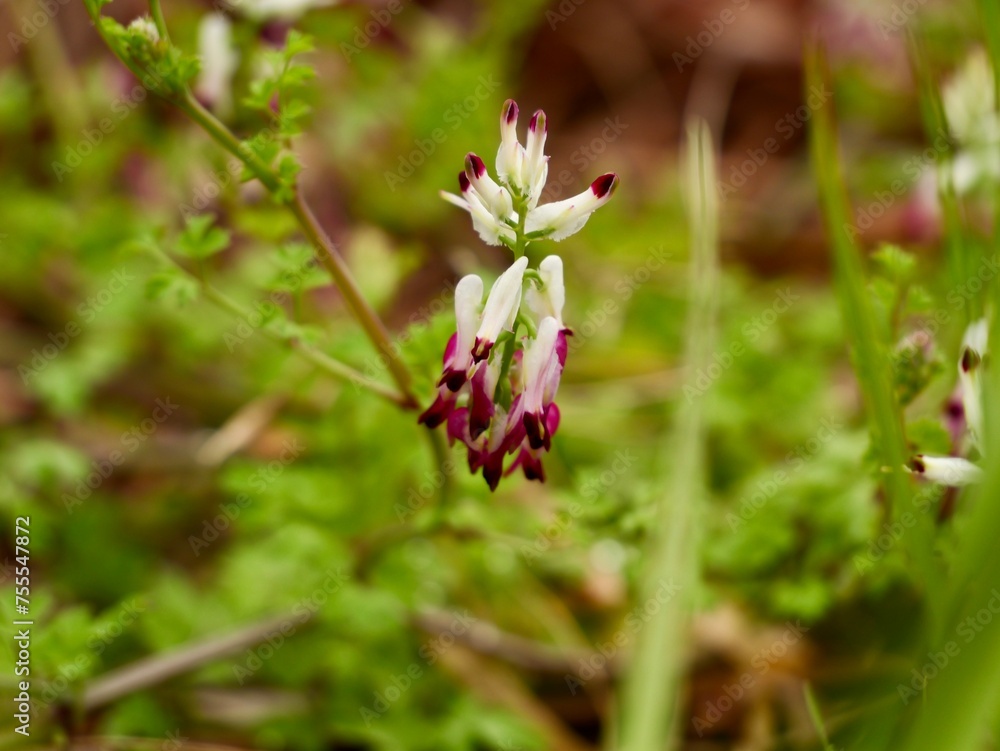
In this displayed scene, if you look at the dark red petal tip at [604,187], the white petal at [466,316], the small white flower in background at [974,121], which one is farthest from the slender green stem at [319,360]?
the small white flower in background at [974,121]

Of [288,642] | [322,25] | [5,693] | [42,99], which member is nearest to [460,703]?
[288,642]

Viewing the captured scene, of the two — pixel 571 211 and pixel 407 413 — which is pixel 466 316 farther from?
pixel 407 413

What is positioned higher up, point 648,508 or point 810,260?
point 810,260

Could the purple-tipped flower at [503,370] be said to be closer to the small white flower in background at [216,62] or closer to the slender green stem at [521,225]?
the slender green stem at [521,225]

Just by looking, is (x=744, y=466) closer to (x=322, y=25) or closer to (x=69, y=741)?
(x=69, y=741)

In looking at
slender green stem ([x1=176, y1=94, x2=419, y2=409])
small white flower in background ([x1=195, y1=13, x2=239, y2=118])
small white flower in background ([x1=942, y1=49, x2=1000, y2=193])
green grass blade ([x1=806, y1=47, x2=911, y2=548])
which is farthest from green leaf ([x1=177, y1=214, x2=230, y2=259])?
small white flower in background ([x1=942, y1=49, x2=1000, y2=193])

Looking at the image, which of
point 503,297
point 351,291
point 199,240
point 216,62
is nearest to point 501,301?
point 503,297
